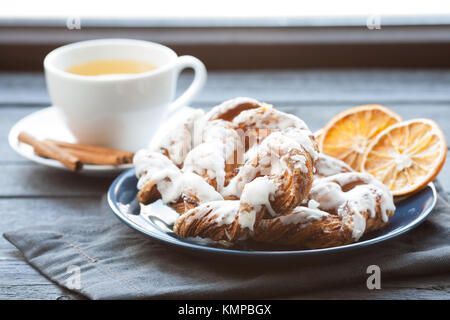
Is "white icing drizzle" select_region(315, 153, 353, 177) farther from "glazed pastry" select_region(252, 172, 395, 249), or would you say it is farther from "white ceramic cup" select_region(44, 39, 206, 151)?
"white ceramic cup" select_region(44, 39, 206, 151)

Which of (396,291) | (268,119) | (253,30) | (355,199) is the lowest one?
(396,291)

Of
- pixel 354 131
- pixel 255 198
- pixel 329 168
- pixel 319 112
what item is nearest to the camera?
pixel 255 198

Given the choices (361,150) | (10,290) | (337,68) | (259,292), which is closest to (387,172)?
(361,150)

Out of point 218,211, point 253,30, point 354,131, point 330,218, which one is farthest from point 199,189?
point 253,30

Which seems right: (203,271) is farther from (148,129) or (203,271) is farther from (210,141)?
(148,129)

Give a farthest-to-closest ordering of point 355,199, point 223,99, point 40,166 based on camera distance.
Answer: point 223,99, point 40,166, point 355,199

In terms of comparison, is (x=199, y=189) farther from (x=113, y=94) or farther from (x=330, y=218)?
(x=113, y=94)
